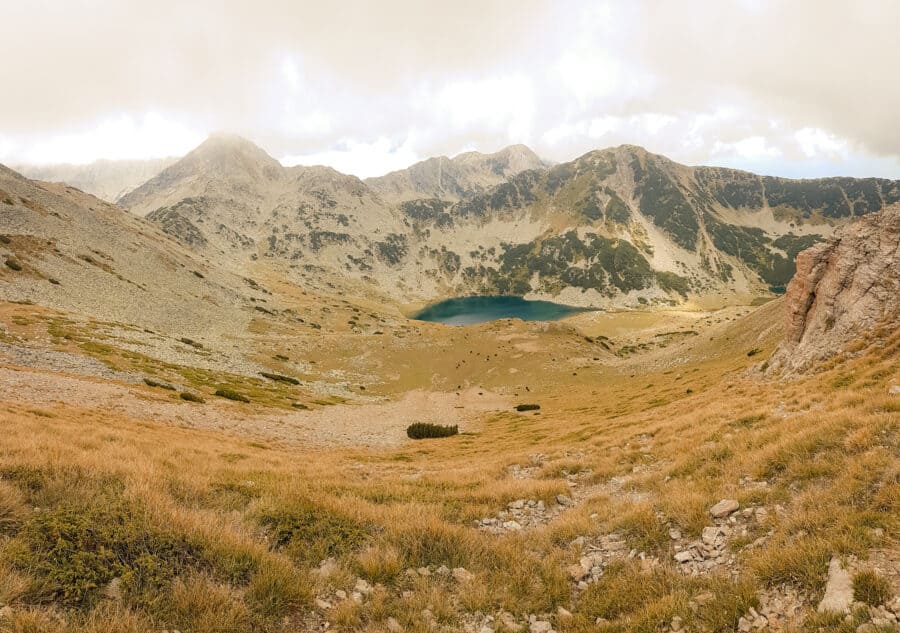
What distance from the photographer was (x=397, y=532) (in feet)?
30.8

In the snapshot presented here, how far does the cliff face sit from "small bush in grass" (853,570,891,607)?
81.1 feet

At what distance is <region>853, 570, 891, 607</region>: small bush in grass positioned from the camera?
5523mm

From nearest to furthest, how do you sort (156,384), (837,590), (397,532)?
(837,590)
(397,532)
(156,384)

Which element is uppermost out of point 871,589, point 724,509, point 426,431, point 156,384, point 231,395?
point 871,589

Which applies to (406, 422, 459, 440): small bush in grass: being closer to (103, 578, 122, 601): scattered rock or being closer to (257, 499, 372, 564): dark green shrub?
(257, 499, 372, 564): dark green shrub

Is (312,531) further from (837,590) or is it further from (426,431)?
(426,431)

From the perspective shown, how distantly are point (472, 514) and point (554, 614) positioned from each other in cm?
424

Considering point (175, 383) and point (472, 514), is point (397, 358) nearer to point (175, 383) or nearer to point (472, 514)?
point (175, 383)

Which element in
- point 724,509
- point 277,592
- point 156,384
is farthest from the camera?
point 156,384

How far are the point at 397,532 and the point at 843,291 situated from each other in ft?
114

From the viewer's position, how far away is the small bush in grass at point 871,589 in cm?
552

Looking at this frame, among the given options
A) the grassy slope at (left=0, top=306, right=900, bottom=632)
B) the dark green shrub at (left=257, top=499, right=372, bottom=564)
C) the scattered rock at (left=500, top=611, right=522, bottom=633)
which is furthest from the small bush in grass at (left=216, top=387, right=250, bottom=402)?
the scattered rock at (left=500, top=611, right=522, bottom=633)

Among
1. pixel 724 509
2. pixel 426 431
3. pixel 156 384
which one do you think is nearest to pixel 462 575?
pixel 724 509

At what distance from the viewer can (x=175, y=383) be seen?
4341 cm
